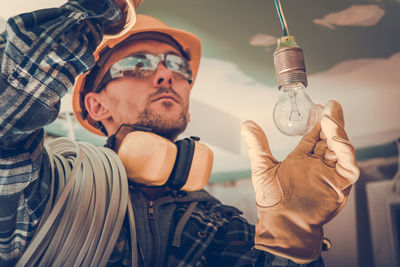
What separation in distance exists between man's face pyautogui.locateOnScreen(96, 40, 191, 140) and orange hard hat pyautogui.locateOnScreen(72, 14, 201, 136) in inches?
1.9

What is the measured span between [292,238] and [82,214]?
64 centimetres

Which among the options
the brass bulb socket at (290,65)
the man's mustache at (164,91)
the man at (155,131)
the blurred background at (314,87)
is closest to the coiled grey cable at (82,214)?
the man at (155,131)

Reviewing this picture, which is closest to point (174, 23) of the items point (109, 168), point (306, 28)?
point (306, 28)

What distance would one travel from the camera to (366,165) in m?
3.00

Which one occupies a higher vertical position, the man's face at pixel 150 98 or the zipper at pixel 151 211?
the man's face at pixel 150 98

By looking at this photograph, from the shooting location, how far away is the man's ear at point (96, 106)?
1705 millimetres

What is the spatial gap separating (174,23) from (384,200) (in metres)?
2.17

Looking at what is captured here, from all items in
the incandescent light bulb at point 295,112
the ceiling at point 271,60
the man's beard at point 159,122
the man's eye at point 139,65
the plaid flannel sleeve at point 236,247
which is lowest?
the plaid flannel sleeve at point 236,247

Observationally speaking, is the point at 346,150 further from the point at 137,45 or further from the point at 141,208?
the point at 137,45

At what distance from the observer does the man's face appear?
1.57 metres

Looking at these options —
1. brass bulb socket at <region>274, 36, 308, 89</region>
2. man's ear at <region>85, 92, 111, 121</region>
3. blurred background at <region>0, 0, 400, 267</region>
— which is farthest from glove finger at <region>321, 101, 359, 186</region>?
man's ear at <region>85, 92, 111, 121</region>

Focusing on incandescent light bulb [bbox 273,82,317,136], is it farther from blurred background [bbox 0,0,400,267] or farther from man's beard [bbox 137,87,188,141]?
blurred background [bbox 0,0,400,267]

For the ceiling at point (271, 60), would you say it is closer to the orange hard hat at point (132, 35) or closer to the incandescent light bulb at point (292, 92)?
the orange hard hat at point (132, 35)

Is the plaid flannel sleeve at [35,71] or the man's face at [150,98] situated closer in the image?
the plaid flannel sleeve at [35,71]
